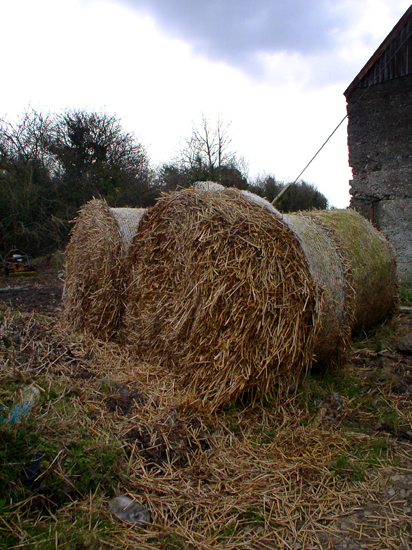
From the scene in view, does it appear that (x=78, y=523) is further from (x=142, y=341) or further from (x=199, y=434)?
Answer: (x=142, y=341)

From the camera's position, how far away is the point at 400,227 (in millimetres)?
7238

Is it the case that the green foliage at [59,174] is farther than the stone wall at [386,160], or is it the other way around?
the green foliage at [59,174]

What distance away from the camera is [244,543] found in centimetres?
192

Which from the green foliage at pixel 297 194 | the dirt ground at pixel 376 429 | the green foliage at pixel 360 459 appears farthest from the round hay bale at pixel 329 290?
the green foliage at pixel 297 194

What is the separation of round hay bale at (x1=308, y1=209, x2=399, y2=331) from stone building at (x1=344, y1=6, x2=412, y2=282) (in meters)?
2.58

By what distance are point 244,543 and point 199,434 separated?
97 cm

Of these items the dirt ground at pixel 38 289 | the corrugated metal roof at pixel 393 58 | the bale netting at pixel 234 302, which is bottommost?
the dirt ground at pixel 38 289

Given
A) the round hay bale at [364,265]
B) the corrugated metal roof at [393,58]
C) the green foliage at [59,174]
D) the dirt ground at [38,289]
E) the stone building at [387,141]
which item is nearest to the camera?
the round hay bale at [364,265]

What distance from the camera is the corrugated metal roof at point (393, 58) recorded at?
6.91 meters

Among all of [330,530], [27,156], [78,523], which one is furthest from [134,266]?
[27,156]

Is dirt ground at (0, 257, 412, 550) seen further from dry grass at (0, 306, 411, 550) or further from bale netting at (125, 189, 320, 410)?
bale netting at (125, 189, 320, 410)

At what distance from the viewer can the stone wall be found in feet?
23.3

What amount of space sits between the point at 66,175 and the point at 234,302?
13.6 metres

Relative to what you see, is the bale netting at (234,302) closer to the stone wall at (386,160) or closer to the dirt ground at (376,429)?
the dirt ground at (376,429)
